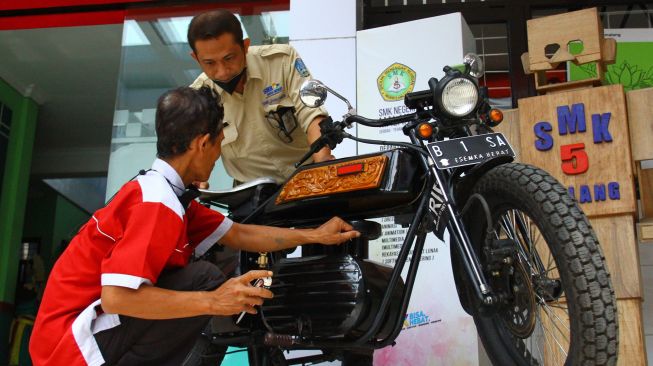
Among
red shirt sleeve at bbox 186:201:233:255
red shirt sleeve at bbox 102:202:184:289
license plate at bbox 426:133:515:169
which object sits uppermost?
Answer: license plate at bbox 426:133:515:169

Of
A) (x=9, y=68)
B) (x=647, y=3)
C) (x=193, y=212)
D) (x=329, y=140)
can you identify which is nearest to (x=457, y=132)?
(x=329, y=140)

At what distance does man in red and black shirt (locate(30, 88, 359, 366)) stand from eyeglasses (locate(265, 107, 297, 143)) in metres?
0.69

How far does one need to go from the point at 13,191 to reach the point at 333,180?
5661mm

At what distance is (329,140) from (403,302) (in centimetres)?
56

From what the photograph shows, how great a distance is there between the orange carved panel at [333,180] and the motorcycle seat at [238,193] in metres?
0.17

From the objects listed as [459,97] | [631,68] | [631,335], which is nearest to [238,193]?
[459,97]

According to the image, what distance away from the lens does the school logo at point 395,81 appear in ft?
12.2

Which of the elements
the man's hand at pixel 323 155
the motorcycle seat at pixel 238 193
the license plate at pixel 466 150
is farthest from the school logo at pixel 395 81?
the license plate at pixel 466 150

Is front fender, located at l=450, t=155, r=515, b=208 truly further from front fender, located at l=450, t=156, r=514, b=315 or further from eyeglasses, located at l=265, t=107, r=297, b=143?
eyeglasses, located at l=265, t=107, r=297, b=143

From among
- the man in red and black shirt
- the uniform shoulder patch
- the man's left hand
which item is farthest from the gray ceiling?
the man in red and black shirt

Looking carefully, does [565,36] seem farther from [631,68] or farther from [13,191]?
[13,191]

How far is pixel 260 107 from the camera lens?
266 cm

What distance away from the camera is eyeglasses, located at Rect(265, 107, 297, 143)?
2.65 m

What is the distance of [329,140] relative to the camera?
2.17 metres
